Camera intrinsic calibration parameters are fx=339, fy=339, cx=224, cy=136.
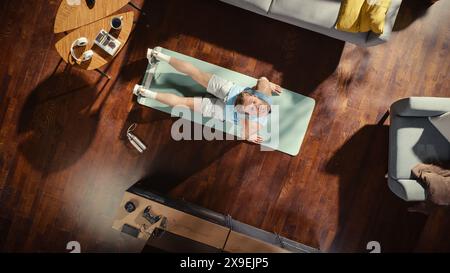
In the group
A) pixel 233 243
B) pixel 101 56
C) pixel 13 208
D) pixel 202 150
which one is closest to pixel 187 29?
pixel 101 56

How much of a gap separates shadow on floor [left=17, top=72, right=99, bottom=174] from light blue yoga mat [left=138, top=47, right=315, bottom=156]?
0.65 m

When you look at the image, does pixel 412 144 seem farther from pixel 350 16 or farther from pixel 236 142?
pixel 236 142

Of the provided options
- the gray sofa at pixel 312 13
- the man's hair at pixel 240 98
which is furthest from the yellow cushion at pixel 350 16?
the man's hair at pixel 240 98

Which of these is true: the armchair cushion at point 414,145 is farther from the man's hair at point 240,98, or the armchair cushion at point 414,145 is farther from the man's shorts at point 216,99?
the man's shorts at point 216,99

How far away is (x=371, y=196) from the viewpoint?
367cm

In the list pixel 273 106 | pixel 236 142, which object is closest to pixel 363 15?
A: pixel 273 106

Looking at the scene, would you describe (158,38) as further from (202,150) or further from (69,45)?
(202,150)

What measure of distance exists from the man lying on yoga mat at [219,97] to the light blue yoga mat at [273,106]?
4.2 inches

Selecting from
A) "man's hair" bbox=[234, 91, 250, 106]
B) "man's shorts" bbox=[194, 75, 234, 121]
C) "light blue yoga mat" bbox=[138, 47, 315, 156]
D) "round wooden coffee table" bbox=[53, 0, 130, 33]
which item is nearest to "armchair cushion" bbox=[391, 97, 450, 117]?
"light blue yoga mat" bbox=[138, 47, 315, 156]

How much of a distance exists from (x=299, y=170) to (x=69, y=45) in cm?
261

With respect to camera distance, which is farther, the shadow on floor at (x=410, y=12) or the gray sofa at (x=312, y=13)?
the shadow on floor at (x=410, y=12)

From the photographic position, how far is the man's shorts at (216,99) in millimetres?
3346

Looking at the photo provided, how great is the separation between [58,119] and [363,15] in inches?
128
